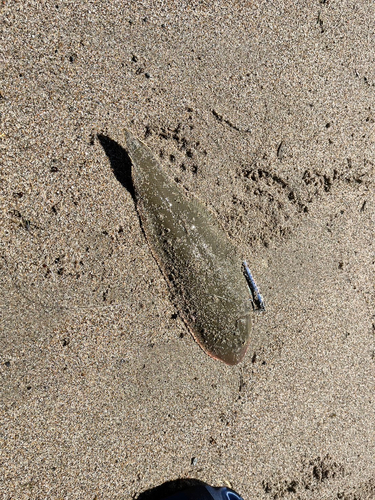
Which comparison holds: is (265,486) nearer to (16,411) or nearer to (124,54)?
(16,411)

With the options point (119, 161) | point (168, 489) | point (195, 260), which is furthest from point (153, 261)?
point (168, 489)

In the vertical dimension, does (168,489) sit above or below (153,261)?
below

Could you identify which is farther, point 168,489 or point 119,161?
point 168,489

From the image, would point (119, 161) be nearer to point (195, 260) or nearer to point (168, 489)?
point (195, 260)

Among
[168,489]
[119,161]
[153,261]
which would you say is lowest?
[168,489]

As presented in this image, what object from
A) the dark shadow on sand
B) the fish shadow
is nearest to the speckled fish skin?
the fish shadow

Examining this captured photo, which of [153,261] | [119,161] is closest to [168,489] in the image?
[153,261]
